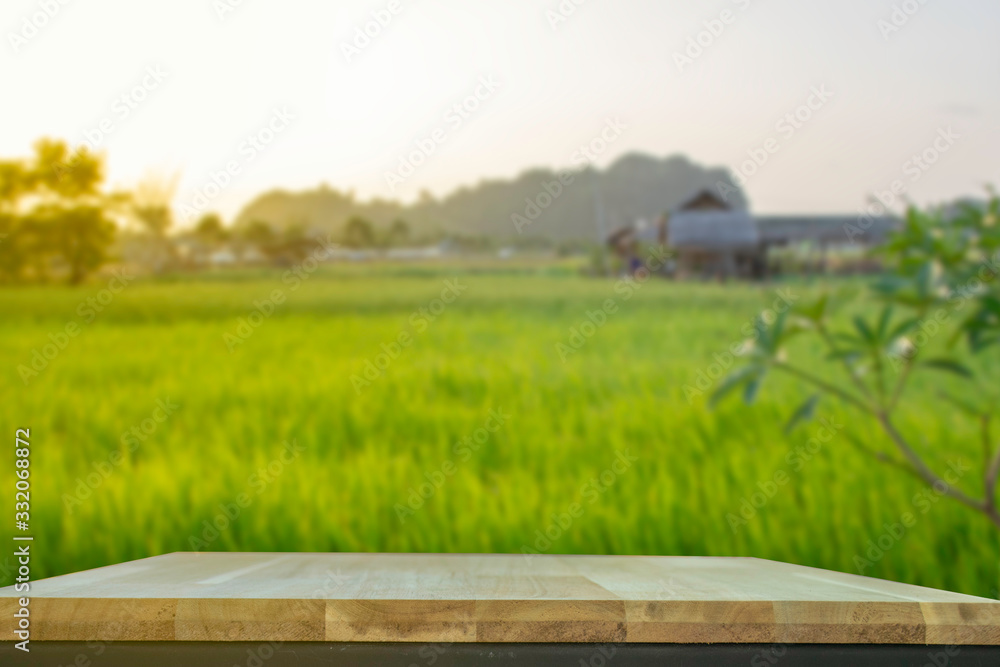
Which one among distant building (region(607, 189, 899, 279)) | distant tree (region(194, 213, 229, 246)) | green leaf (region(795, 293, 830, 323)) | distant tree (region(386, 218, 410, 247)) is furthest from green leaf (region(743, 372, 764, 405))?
distant tree (region(194, 213, 229, 246))

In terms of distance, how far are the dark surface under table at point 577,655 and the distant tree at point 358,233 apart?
163 centimetres

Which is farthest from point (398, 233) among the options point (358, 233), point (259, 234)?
point (259, 234)

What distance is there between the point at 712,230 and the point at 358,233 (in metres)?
1.08

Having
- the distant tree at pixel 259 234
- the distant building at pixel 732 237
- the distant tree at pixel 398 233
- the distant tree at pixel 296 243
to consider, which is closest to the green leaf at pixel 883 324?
the distant building at pixel 732 237

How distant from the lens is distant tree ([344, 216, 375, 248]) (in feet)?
6.76

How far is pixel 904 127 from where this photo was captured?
204cm

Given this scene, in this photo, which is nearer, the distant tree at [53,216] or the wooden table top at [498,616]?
the wooden table top at [498,616]

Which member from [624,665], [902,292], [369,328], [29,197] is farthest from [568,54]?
[624,665]

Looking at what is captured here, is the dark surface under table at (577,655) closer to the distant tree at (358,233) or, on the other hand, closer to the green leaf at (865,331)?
the green leaf at (865,331)

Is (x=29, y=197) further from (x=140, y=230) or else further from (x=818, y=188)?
(x=818, y=188)

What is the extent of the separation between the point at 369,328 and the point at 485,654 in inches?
62.8

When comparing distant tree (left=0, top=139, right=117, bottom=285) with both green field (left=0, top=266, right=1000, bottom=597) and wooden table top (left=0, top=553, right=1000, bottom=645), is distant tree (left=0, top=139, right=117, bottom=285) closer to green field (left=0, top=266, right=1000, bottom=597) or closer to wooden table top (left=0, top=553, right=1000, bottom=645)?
green field (left=0, top=266, right=1000, bottom=597)

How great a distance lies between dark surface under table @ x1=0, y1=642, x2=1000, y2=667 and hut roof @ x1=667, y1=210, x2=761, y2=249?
1.66 meters

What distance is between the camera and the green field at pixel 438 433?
1657 mm
